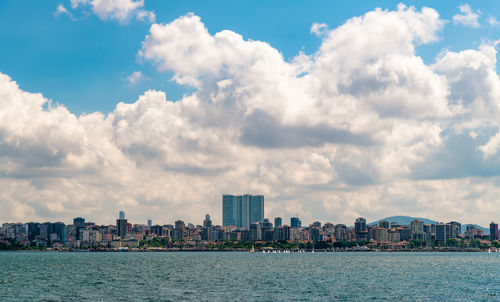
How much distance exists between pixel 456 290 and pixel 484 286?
11427mm

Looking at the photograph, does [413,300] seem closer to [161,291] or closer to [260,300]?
[260,300]

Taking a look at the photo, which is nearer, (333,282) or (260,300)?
(260,300)

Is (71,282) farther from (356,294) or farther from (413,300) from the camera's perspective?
(413,300)

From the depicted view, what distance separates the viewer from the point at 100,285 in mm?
114750

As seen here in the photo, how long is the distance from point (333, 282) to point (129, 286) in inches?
1574

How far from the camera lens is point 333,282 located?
4761 inches

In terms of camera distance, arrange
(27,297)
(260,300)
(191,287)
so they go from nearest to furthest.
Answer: (260,300) < (27,297) < (191,287)

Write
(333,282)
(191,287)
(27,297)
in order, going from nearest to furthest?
(27,297) → (191,287) → (333,282)

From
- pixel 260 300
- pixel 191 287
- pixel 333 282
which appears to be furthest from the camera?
pixel 333 282

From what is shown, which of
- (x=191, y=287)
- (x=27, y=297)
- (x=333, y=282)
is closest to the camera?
(x=27, y=297)

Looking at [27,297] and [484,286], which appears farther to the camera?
[484,286]

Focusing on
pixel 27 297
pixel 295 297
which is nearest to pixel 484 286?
pixel 295 297

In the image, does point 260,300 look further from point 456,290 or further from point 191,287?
point 456,290

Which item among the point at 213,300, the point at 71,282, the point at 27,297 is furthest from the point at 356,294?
the point at 71,282
